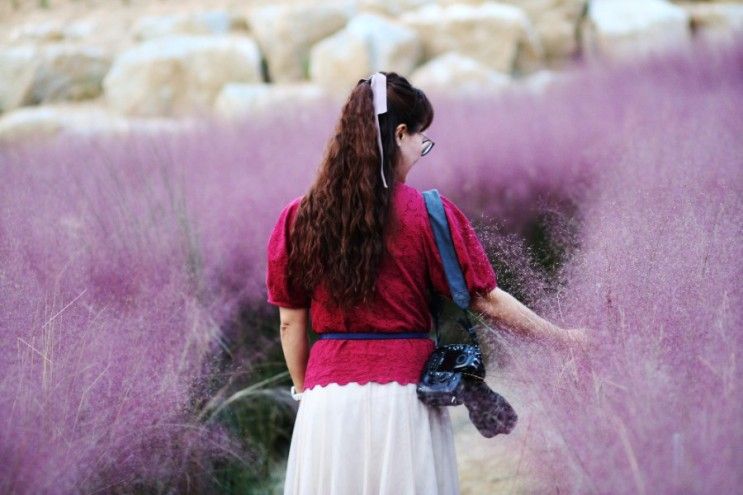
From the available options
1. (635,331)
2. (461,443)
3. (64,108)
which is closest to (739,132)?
(461,443)

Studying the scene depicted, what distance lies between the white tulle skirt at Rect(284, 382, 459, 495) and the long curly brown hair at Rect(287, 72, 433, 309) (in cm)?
19

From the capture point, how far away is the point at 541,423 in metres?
1.51

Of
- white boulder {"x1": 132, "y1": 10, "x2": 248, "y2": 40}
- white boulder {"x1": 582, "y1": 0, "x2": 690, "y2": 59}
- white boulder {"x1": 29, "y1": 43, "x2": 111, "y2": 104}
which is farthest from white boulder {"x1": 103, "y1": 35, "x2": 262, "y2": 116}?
white boulder {"x1": 582, "y1": 0, "x2": 690, "y2": 59}

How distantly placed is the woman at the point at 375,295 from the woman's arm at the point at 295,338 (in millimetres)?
77

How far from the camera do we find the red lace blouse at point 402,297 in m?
1.69

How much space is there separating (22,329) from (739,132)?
2236 millimetres

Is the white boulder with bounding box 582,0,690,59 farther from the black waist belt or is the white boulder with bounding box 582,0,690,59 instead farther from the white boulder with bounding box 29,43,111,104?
the black waist belt

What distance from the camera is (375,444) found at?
5.53ft

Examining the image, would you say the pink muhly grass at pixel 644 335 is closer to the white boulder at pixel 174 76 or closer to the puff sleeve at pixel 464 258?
the puff sleeve at pixel 464 258

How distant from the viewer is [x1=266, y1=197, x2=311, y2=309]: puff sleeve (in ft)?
5.82

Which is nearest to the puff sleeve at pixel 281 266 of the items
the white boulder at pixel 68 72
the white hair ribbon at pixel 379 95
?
the white hair ribbon at pixel 379 95

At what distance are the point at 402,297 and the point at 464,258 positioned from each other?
15 cm

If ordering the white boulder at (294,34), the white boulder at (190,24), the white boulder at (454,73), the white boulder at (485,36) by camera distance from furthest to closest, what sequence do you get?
the white boulder at (190,24) < the white boulder at (294,34) < the white boulder at (485,36) < the white boulder at (454,73)

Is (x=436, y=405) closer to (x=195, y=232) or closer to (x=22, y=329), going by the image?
(x=22, y=329)
